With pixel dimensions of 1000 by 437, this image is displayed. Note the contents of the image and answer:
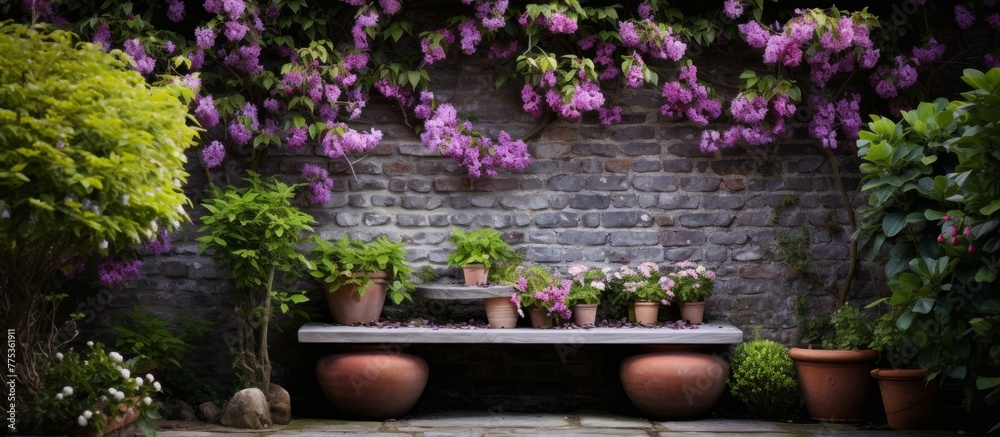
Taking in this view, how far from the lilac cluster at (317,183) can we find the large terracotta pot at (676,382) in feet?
6.76

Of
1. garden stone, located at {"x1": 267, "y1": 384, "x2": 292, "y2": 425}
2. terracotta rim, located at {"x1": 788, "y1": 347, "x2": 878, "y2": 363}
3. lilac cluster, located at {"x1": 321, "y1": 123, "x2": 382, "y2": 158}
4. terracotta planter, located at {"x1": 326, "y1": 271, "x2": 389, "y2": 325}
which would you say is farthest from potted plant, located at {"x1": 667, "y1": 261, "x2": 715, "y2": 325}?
garden stone, located at {"x1": 267, "y1": 384, "x2": 292, "y2": 425}

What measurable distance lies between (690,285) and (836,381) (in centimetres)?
94

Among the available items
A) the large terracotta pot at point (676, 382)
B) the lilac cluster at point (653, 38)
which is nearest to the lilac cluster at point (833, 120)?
the lilac cluster at point (653, 38)

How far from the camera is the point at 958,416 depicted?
516 cm

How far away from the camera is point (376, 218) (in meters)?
5.57

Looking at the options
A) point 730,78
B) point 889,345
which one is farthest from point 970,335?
point 730,78

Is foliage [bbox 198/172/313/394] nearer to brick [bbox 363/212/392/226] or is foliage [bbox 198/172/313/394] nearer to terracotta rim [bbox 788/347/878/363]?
brick [bbox 363/212/392/226]

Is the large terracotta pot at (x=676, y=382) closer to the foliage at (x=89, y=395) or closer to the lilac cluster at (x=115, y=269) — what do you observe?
the foliage at (x=89, y=395)

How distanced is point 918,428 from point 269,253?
11.9 ft

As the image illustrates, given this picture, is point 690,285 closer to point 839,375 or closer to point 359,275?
point 839,375

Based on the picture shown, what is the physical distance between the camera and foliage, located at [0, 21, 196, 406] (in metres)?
3.12

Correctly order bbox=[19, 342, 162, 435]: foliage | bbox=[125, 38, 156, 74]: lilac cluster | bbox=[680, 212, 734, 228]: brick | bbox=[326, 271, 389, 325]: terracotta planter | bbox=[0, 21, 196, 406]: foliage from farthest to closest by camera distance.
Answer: bbox=[680, 212, 734, 228]: brick < bbox=[326, 271, 389, 325]: terracotta planter < bbox=[125, 38, 156, 74]: lilac cluster < bbox=[19, 342, 162, 435]: foliage < bbox=[0, 21, 196, 406]: foliage

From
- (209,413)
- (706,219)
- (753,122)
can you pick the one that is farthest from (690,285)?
(209,413)

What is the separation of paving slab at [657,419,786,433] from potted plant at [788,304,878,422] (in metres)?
0.28
